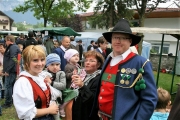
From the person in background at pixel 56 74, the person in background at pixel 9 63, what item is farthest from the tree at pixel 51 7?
the person in background at pixel 56 74

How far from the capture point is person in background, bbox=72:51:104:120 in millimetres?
2656

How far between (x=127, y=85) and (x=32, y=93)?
3.09ft

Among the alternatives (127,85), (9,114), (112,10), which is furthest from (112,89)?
(112,10)

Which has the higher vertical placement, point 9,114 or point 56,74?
point 56,74

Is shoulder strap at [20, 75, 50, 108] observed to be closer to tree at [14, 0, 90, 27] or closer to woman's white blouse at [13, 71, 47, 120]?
woman's white blouse at [13, 71, 47, 120]

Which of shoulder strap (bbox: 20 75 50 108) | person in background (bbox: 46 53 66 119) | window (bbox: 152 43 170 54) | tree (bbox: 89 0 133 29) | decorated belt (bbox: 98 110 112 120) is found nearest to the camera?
shoulder strap (bbox: 20 75 50 108)

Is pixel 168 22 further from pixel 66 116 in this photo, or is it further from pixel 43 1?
pixel 66 116

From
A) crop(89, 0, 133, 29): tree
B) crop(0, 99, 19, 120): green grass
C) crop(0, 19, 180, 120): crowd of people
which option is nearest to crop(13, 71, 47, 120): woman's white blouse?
crop(0, 19, 180, 120): crowd of people

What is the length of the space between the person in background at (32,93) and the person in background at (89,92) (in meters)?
0.51

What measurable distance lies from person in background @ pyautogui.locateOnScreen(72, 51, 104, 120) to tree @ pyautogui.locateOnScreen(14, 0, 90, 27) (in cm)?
1976

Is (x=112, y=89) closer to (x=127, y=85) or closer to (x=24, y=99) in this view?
(x=127, y=85)

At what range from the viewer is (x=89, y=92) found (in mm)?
2645

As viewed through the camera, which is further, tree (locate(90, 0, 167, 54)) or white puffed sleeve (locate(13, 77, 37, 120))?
tree (locate(90, 0, 167, 54))

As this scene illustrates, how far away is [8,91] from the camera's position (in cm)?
558
